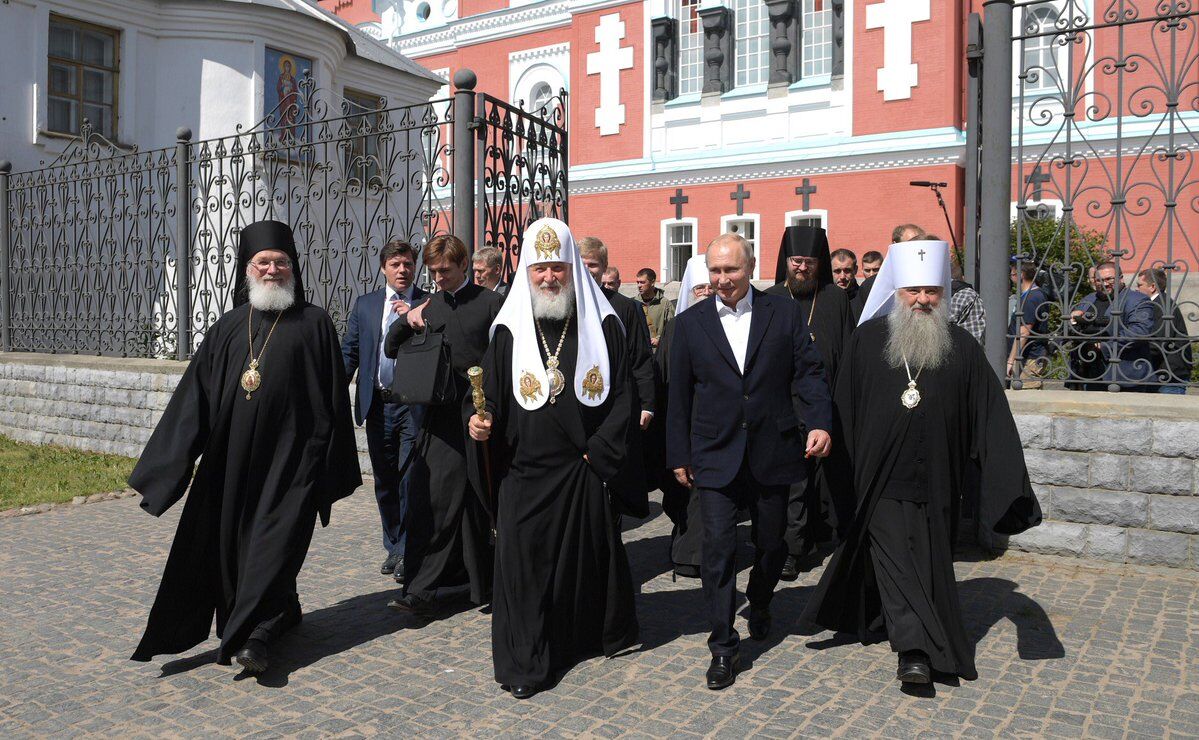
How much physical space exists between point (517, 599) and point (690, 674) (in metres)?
0.83

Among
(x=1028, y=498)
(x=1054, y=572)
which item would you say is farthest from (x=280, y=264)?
(x=1054, y=572)

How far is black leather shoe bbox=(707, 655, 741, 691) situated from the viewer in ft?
14.4

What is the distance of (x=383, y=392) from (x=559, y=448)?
195cm

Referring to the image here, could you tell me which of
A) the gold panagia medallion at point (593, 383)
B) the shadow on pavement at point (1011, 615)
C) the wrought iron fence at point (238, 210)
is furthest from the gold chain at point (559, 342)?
the wrought iron fence at point (238, 210)

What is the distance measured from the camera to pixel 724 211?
86.2 ft

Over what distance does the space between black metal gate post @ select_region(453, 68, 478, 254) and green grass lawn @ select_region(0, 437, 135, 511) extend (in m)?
4.17

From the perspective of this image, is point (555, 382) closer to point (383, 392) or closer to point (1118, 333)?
point (383, 392)

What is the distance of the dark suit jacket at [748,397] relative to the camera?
4.73m

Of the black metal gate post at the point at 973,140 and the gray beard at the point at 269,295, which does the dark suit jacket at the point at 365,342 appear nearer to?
the gray beard at the point at 269,295

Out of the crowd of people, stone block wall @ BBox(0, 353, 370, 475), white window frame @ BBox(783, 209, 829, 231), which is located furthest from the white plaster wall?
the crowd of people

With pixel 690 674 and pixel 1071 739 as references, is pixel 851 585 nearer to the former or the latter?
pixel 690 674

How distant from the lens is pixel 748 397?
15.6 feet

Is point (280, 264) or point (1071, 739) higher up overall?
point (280, 264)

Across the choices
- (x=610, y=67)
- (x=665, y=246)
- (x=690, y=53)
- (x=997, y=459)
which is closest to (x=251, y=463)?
(x=997, y=459)
